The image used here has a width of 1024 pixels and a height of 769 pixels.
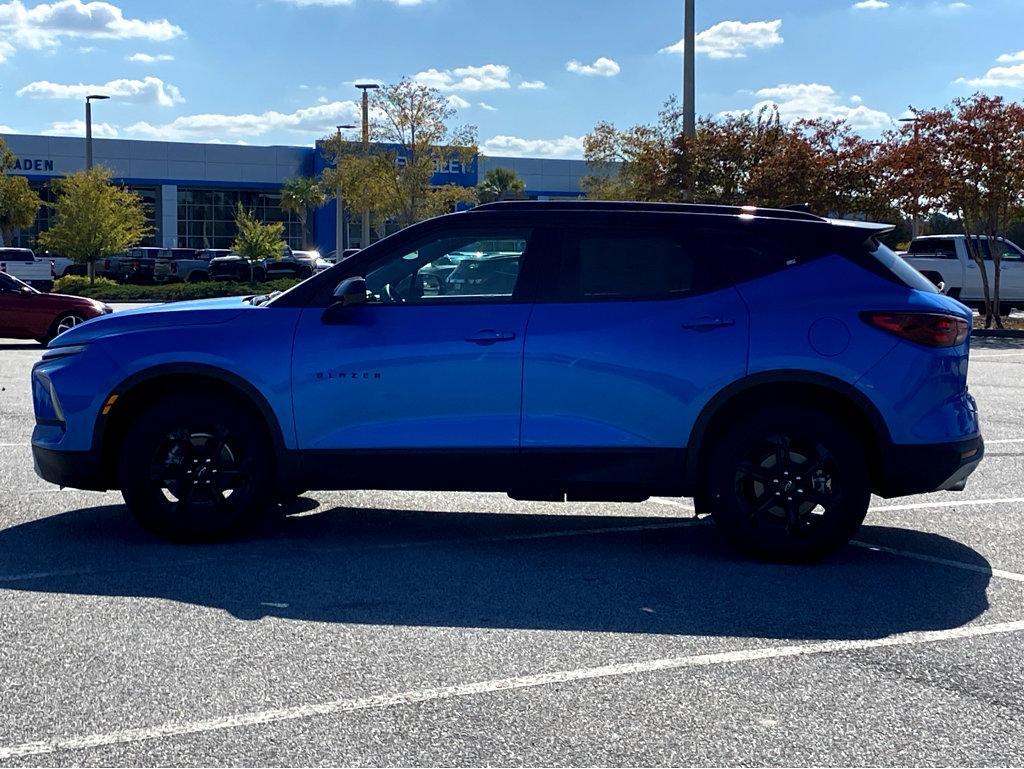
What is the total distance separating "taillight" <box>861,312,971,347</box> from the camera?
6.84m

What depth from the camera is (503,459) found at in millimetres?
6973

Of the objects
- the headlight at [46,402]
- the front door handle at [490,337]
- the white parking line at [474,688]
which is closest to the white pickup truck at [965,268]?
the front door handle at [490,337]

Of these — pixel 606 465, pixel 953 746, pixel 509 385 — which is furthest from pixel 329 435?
pixel 953 746

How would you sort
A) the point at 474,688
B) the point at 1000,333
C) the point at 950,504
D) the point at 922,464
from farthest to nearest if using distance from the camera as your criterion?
the point at 1000,333, the point at 950,504, the point at 922,464, the point at 474,688

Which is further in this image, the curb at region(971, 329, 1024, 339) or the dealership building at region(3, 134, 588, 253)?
the dealership building at region(3, 134, 588, 253)

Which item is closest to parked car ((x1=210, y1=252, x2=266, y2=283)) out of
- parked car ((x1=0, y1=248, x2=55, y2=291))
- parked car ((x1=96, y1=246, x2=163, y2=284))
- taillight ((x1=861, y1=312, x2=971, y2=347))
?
parked car ((x1=96, y1=246, x2=163, y2=284))

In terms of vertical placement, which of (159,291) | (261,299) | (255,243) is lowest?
(159,291)

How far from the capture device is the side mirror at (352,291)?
6957 mm

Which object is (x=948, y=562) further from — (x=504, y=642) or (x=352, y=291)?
(x=352, y=291)

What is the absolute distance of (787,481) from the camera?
6.86 m

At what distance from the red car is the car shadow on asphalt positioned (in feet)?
49.8

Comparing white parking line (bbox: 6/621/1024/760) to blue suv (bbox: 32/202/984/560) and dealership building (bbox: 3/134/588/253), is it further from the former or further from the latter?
dealership building (bbox: 3/134/588/253)

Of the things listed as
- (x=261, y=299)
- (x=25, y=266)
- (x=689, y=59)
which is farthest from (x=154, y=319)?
(x=25, y=266)

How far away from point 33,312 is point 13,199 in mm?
44699
